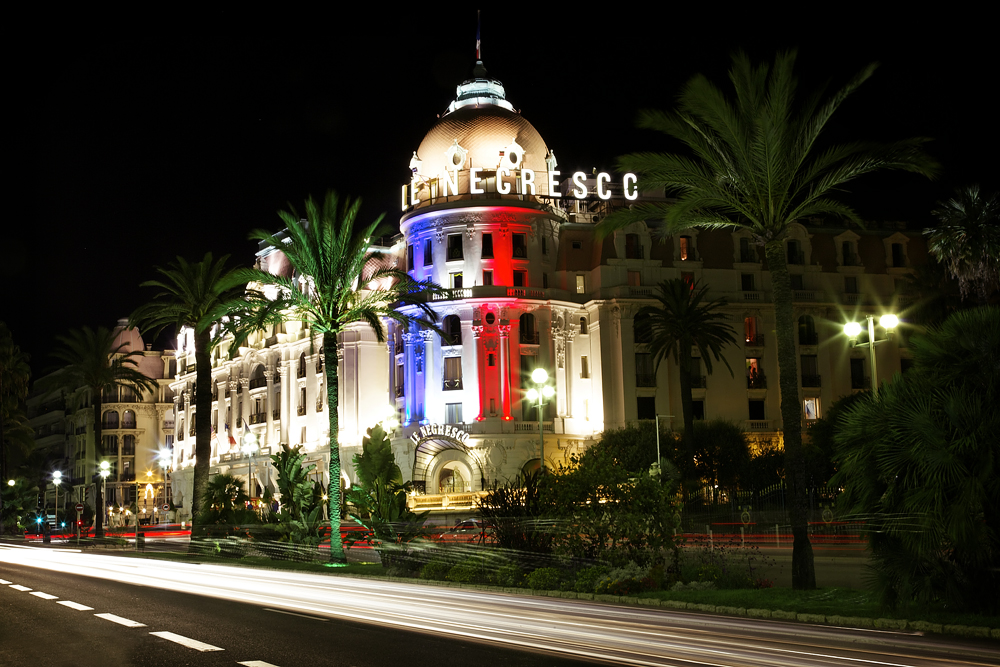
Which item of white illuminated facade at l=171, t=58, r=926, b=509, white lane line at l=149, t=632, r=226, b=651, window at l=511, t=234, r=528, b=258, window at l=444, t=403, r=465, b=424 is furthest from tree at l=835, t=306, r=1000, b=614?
window at l=511, t=234, r=528, b=258

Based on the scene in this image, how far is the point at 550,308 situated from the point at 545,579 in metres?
49.7

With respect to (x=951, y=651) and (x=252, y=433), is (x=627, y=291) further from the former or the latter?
(x=951, y=651)

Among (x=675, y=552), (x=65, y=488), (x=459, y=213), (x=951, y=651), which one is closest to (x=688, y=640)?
(x=951, y=651)

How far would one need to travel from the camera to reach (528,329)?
7306 centimetres

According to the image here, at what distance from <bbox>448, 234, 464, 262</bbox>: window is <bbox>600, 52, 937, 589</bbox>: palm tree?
1809 inches

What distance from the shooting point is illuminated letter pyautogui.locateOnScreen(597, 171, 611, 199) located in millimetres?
74688

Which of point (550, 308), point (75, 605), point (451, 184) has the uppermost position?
point (451, 184)

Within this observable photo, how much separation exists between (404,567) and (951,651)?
1859 centimetres

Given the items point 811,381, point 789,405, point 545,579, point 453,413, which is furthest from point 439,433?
point 789,405

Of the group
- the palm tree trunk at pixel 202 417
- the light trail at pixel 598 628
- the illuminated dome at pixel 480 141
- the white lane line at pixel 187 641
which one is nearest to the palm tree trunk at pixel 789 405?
the light trail at pixel 598 628

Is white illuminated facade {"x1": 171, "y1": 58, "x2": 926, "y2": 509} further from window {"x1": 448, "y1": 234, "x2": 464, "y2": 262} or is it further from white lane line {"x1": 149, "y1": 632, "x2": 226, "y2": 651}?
white lane line {"x1": 149, "y1": 632, "x2": 226, "y2": 651}

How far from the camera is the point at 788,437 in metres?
24.8

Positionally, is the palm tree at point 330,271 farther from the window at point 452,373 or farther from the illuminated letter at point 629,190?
the illuminated letter at point 629,190

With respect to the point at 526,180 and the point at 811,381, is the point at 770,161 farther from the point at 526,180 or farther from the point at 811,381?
the point at 811,381
